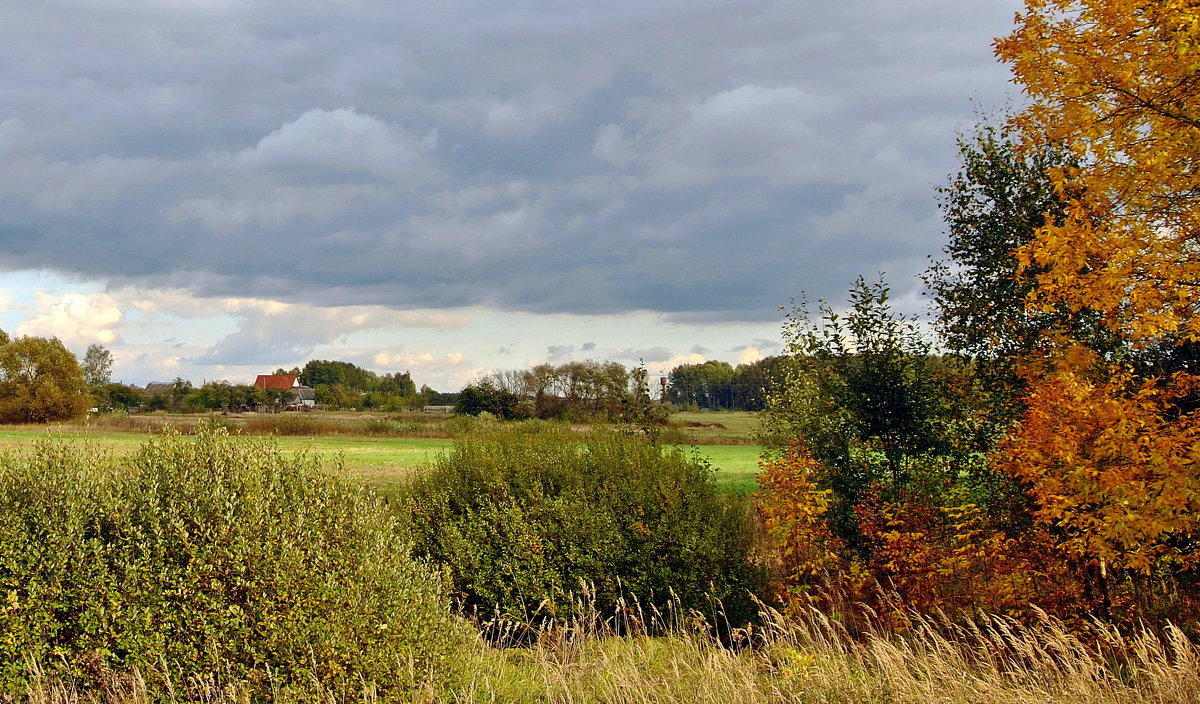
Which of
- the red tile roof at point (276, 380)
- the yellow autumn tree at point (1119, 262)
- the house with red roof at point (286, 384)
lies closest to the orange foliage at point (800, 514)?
the yellow autumn tree at point (1119, 262)

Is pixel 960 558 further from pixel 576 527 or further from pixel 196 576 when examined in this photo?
pixel 196 576

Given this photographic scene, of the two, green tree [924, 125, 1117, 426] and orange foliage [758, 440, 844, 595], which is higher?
green tree [924, 125, 1117, 426]

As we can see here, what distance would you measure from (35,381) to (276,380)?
5921 cm

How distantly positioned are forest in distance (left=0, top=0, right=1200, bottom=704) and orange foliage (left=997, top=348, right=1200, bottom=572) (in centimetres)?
5

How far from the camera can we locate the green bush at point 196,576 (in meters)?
7.42

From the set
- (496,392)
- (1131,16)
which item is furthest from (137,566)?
(496,392)

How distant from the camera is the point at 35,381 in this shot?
65312mm

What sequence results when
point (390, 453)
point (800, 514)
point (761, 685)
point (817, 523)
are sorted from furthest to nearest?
point (390, 453)
point (817, 523)
point (800, 514)
point (761, 685)

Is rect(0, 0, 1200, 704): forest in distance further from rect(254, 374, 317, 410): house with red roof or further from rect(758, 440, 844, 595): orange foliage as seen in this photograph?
rect(254, 374, 317, 410): house with red roof

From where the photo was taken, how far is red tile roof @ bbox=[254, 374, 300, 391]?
403 ft

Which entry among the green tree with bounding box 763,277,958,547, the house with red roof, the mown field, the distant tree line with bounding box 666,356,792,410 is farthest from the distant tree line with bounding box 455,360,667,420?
the house with red roof

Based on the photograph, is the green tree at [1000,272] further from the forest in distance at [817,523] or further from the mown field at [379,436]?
the mown field at [379,436]

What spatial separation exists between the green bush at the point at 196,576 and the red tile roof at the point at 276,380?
11911 cm

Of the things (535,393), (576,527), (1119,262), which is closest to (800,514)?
(576,527)
